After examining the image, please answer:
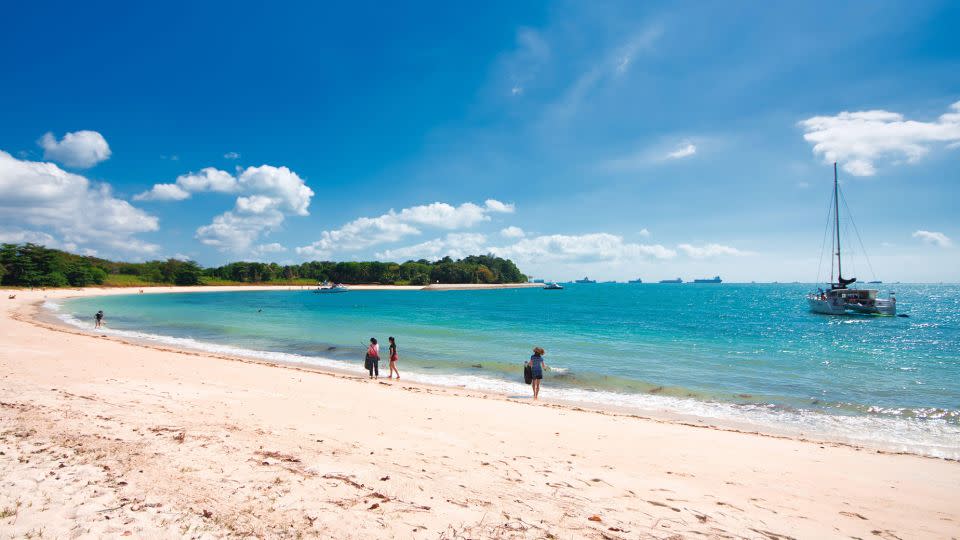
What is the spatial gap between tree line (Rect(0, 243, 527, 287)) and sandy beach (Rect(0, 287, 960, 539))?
114 meters

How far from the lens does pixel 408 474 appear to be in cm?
638

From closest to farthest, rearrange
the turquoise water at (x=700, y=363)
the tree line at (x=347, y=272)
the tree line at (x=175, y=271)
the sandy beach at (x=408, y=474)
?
the sandy beach at (x=408, y=474), the turquoise water at (x=700, y=363), the tree line at (x=175, y=271), the tree line at (x=347, y=272)

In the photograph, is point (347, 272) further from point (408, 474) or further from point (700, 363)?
point (408, 474)

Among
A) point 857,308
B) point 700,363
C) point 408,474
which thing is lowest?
point 700,363

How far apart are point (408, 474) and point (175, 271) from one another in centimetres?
16574

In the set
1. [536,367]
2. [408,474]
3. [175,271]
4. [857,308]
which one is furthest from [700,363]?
[175,271]

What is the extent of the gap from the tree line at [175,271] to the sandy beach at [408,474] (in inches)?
4469

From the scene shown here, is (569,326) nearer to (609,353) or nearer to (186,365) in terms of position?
(609,353)

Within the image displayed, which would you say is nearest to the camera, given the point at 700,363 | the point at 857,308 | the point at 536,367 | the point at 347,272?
the point at 536,367

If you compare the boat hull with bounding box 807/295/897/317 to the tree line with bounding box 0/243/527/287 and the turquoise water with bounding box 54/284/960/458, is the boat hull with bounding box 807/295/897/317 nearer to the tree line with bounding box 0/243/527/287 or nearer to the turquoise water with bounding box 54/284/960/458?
the turquoise water with bounding box 54/284/960/458

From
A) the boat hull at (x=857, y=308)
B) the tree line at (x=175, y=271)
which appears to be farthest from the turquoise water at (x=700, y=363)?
the tree line at (x=175, y=271)

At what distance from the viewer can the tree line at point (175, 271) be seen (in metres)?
88.6

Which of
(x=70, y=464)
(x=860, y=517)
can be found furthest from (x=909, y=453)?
(x=70, y=464)

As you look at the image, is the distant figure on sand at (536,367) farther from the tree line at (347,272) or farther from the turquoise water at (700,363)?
the tree line at (347,272)
